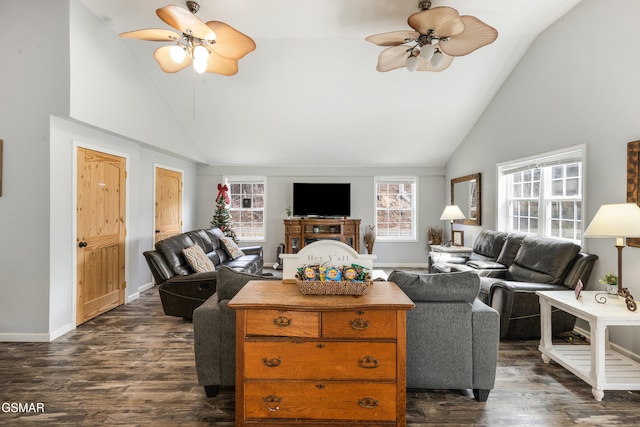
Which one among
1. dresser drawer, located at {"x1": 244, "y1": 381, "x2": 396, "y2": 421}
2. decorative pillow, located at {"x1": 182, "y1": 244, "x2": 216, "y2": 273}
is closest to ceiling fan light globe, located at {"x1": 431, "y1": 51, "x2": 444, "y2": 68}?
dresser drawer, located at {"x1": 244, "y1": 381, "x2": 396, "y2": 421}

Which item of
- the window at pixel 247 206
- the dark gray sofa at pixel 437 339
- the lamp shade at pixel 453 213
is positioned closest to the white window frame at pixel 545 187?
the lamp shade at pixel 453 213

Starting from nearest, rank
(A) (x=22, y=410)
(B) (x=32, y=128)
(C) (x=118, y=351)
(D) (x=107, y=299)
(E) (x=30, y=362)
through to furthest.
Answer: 1. (A) (x=22, y=410)
2. (E) (x=30, y=362)
3. (C) (x=118, y=351)
4. (B) (x=32, y=128)
5. (D) (x=107, y=299)

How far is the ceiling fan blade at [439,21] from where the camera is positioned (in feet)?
7.69

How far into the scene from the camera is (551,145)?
13.0 feet

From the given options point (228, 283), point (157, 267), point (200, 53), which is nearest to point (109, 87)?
point (200, 53)

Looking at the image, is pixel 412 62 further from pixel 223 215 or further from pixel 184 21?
pixel 223 215

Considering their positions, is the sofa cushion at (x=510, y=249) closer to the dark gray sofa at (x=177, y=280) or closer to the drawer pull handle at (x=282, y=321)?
the drawer pull handle at (x=282, y=321)

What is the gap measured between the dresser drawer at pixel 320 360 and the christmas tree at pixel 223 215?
496 cm

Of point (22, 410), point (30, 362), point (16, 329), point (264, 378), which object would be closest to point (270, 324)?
point (264, 378)

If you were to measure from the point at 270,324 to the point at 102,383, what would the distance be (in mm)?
1673

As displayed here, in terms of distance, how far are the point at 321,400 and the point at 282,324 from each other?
501 millimetres

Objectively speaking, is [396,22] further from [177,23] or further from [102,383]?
[102,383]

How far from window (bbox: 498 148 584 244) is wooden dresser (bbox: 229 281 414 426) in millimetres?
3104

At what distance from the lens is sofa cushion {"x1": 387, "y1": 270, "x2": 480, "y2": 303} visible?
2283 millimetres
